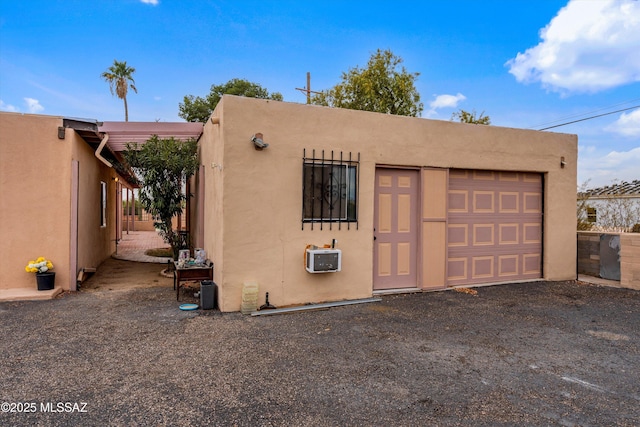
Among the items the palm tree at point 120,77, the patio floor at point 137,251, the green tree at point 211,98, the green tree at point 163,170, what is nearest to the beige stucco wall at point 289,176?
the green tree at point 163,170

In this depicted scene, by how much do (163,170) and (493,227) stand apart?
649 centimetres

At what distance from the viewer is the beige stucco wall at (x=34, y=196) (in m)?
5.77

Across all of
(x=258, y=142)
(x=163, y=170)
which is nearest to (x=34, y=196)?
(x=163, y=170)

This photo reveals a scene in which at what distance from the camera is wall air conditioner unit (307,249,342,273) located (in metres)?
5.16

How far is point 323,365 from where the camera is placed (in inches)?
130

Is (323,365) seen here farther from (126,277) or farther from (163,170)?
(126,277)

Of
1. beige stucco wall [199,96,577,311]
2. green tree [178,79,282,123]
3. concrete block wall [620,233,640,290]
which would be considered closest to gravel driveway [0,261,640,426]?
beige stucco wall [199,96,577,311]

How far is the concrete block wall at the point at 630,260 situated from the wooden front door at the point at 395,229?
404 cm

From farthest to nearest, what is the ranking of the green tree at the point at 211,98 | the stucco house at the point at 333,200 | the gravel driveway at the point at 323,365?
the green tree at the point at 211,98 → the stucco house at the point at 333,200 → the gravel driveway at the point at 323,365

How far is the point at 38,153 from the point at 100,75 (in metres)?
18.9

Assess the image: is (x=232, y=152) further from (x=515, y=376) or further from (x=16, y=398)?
(x=515, y=376)

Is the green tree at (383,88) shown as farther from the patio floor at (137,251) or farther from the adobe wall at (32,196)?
the adobe wall at (32,196)

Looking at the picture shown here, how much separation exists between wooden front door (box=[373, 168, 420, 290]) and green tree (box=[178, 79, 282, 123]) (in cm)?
1725

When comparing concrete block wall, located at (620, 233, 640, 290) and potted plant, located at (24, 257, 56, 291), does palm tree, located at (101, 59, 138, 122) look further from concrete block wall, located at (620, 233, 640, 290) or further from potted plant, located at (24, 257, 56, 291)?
concrete block wall, located at (620, 233, 640, 290)
